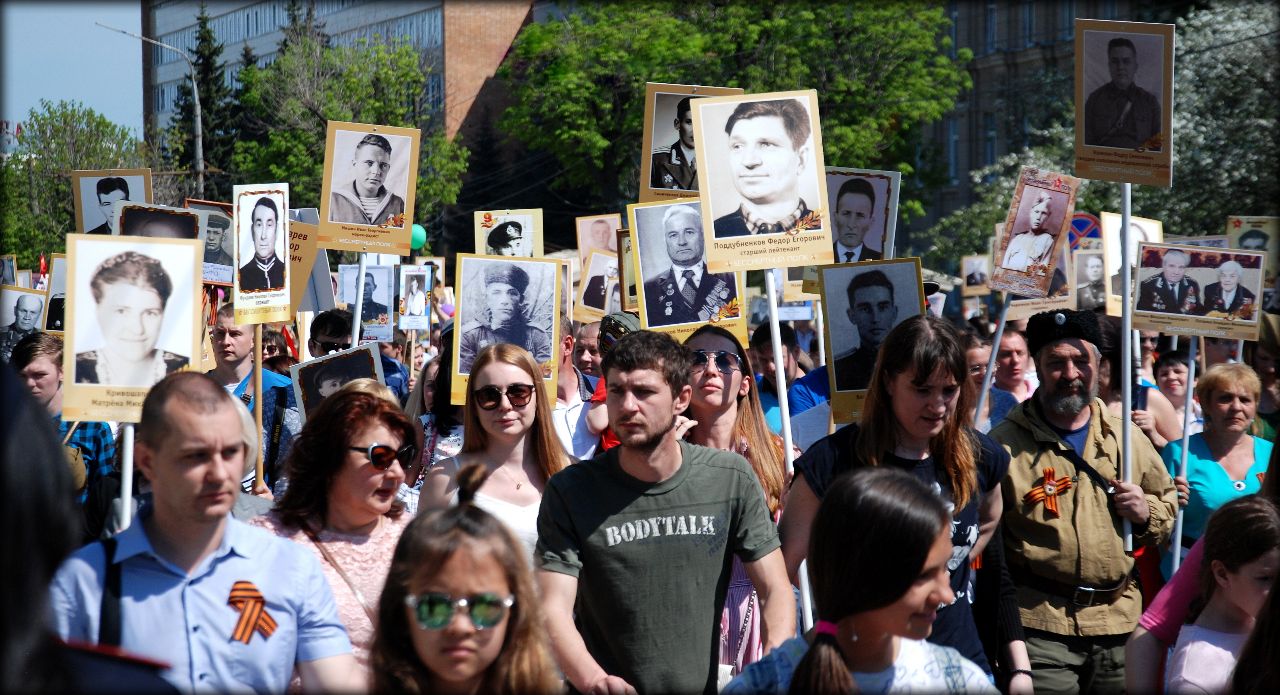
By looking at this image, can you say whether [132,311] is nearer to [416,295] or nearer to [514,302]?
[514,302]

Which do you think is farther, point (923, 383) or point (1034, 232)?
point (1034, 232)

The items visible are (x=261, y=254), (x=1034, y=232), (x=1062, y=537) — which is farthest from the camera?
(x=1034, y=232)

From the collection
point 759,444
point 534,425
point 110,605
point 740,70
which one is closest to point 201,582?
point 110,605

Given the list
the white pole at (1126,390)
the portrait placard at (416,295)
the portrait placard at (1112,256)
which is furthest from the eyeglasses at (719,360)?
the portrait placard at (416,295)

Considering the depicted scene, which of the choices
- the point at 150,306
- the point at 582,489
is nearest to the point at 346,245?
the point at 150,306

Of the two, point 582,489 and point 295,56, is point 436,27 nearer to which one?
point 295,56

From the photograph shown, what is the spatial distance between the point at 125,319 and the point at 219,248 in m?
2.64

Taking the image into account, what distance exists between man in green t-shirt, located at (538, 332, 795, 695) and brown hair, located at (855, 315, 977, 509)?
1.42ft

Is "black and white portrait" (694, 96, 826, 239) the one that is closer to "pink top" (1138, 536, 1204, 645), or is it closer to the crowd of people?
the crowd of people

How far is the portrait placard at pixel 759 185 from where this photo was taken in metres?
5.62

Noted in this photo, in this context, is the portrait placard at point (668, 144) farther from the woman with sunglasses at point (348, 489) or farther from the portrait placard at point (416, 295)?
the portrait placard at point (416, 295)

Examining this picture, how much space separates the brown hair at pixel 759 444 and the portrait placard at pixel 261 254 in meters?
2.52

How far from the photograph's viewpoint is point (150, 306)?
4.76 metres

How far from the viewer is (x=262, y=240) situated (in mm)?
6840
